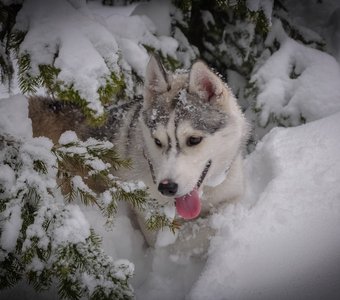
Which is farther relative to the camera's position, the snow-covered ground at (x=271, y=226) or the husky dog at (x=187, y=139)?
the husky dog at (x=187, y=139)

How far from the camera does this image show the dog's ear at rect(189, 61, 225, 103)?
2.77 m

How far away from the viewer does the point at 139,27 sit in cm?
408

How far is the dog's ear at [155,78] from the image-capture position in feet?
9.46

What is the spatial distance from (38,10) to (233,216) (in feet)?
7.22

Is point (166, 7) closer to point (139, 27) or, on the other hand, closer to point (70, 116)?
point (139, 27)

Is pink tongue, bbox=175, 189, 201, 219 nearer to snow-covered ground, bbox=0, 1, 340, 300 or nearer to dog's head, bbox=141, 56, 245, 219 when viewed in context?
dog's head, bbox=141, 56, 245, 219

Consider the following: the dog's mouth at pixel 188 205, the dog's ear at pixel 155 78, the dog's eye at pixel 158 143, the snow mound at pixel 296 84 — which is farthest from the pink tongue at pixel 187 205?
the snow mound at pixel 296 84

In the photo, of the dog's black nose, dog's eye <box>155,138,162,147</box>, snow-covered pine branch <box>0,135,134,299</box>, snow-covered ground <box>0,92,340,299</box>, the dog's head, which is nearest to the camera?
snow-covered pine branch <box>0,135,134,299</box>

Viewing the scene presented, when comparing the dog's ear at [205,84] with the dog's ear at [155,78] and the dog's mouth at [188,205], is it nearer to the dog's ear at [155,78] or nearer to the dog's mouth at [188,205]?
the dog's ear at [155,78]

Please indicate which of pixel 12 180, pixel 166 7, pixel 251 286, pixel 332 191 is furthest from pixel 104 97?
pixel 166 7

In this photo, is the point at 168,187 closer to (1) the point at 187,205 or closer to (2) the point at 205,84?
(1) the point at 187,205

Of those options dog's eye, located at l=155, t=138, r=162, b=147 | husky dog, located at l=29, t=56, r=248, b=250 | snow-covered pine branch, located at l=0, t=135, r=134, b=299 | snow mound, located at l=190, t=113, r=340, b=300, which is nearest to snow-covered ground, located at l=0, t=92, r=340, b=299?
snow mound, located at l=190, t=113, r=340, b=300

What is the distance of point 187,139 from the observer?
8.96 ft

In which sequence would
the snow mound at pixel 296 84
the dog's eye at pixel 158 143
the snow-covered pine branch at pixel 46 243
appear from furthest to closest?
1. the snow mound at pixel 296 84
2. the dog's eye at pixel 158 143
3. the snow-covered pine branch at pixel 46 243
